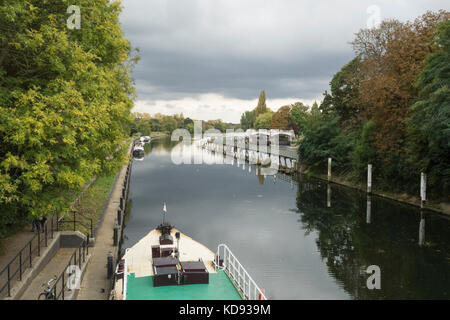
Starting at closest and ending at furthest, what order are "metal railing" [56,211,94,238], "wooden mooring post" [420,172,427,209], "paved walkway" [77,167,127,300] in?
1. "paved walkway" [77,167,127,300]
2. "metal railing" [56,211,94,238]
3. "wooden mooring post" [420,172,427,209]

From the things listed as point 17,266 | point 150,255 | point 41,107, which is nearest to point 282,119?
point 150,255

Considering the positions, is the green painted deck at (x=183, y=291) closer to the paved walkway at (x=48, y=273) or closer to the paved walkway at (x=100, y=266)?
the paved walkway at (x=100, y=266)

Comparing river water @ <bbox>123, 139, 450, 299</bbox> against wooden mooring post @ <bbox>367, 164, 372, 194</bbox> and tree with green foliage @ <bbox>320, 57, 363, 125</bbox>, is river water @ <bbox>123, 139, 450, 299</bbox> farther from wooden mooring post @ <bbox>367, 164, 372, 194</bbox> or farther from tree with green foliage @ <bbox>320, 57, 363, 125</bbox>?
tree with green foliage @ <bbox>320, 57, 363, 125</bbox>

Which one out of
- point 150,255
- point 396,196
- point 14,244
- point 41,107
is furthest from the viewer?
point 396,196

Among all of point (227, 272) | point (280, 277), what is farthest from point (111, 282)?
point (280, 277)

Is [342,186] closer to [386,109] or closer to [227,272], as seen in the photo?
[386,109]

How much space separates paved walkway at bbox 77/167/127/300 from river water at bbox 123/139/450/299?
6.35 feet

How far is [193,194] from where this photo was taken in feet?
129

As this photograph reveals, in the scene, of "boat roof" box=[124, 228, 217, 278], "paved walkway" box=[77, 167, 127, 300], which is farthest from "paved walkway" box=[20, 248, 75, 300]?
"boat roof" box=[124, 228, 217, 278]

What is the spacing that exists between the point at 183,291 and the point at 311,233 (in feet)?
49.0

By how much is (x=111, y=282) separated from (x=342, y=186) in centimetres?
3559

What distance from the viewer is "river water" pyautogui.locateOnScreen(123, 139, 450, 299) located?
16969 millimetres

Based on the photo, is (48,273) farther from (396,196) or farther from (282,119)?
(282,119)

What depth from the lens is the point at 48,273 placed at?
44.9 feet
